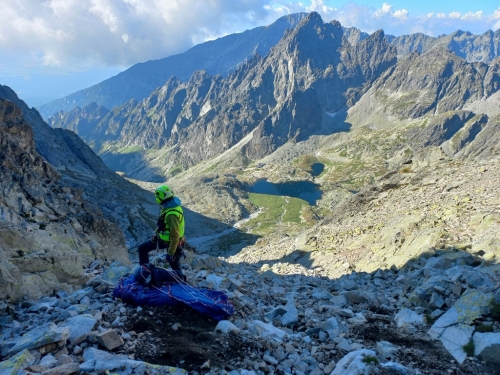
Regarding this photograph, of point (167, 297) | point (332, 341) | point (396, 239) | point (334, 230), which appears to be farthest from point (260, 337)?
point (334, 230)

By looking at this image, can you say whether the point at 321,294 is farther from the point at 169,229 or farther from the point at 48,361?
the point at 48,361

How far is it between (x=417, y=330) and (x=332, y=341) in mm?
2970

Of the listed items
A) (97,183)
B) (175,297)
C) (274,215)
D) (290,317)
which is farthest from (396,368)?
(274,215)

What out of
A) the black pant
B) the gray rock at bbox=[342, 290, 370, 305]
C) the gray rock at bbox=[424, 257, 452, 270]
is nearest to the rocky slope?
the gray rock at bbox=[342, 290, 370, 305]

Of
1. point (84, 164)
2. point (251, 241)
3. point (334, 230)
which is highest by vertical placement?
point (84, 164)

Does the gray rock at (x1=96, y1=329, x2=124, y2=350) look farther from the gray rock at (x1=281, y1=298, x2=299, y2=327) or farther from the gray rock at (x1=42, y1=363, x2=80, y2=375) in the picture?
the gray rock at (x1=281, y1=298, x2=299, y2=327)

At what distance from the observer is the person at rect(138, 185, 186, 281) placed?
12.8 m

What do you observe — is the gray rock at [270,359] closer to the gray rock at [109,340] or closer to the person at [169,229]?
the gray rock at [109,340]

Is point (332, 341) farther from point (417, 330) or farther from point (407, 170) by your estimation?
point (407, 170)

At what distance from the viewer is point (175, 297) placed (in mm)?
11914

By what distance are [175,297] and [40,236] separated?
50.7 ft

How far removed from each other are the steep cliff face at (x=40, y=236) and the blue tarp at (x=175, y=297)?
3.42m

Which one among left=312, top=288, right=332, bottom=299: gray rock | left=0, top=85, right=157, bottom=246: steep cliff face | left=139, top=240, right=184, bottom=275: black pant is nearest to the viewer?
left=139, top=240, right=184, bottom=275: black pant

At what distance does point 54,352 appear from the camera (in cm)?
859
